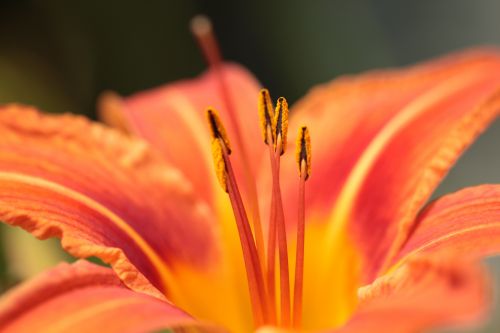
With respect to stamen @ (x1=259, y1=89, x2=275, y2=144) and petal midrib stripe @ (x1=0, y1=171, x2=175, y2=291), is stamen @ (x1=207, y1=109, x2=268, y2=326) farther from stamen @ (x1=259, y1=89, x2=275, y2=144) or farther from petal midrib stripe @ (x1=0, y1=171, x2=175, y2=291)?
petal midrib stripe @ (x1=0, y1=171, x2=175, y2=291)

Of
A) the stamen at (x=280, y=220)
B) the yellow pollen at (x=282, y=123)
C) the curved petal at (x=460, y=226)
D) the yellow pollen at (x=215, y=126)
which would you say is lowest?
the curved petal at (x=460, y=226)

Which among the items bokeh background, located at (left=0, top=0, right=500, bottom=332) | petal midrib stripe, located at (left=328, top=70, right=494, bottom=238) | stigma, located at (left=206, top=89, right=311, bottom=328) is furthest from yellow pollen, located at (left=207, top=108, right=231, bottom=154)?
bokeh background, located at (left=0, top=0, right=500, bottom=332)

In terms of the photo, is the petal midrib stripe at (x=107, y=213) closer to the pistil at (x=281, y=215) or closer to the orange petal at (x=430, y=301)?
the pistil at (x=281, y=215)

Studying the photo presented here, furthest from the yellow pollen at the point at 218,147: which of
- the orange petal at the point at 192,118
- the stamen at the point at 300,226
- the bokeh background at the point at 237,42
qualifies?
the bokeh background at the point at 237,42

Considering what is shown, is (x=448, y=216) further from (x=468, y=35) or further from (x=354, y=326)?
(x=468, y=35)

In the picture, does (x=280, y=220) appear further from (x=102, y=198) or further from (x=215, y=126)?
(x=102, y=198)
